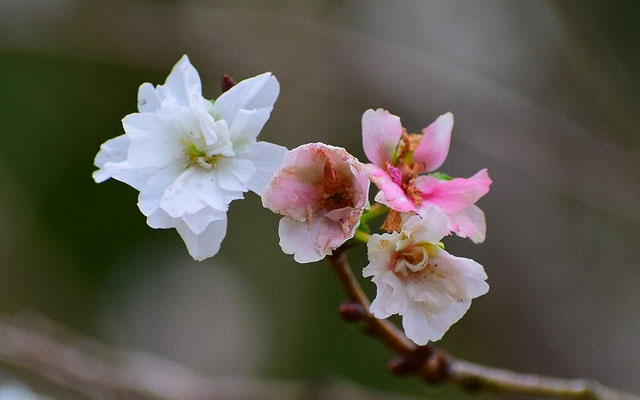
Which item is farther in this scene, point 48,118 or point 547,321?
point 48,118

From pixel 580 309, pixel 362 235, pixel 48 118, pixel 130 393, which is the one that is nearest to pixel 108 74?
pixel 48 118

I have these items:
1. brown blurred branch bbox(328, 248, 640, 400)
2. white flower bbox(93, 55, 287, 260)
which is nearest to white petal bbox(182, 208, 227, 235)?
white flower bbox(93, 55, 287, 260)

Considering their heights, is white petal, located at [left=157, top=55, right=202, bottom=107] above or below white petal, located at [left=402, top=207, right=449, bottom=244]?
above

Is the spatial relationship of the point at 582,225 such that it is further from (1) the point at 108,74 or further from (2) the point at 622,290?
(1) the point at 108,74

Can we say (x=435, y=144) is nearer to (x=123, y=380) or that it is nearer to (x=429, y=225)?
(x=429, y=225)

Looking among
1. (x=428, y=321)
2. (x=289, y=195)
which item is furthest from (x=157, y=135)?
(x=428, y=321)

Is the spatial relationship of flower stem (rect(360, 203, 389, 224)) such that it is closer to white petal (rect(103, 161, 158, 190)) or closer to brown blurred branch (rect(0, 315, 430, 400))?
white petal (rect(103, 161, 158, 190))

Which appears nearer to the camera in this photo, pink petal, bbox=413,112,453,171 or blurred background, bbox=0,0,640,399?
pink petal, bbox=413,112,453,171
